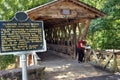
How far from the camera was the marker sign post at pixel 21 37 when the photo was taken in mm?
6074

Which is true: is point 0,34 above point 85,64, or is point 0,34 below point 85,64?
above

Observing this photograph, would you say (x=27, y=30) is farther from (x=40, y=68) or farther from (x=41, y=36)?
(x=40, y=68)

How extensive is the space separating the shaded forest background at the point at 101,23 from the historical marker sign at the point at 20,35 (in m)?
10.00

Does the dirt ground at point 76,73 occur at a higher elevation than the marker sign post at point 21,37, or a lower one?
lower

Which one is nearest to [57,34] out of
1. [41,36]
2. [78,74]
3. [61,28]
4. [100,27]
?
[61,28]

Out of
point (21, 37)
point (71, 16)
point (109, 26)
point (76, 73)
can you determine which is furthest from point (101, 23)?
point (21, 37)

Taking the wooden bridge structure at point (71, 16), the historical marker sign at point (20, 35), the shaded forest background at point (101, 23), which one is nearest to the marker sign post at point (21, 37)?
the historical marker sign at point (20, 35)

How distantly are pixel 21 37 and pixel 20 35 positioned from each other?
6cm

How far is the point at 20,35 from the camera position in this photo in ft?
20.4

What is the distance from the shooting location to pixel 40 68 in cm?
1030

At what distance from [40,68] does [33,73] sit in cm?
38

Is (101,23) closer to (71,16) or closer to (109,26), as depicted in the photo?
(109,26)

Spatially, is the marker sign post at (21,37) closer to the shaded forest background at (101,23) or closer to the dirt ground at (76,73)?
the dirt ground at (76,73)

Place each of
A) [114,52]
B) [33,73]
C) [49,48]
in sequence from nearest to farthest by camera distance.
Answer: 1. [33,73]
2. [114,52]
3. [49,48]
